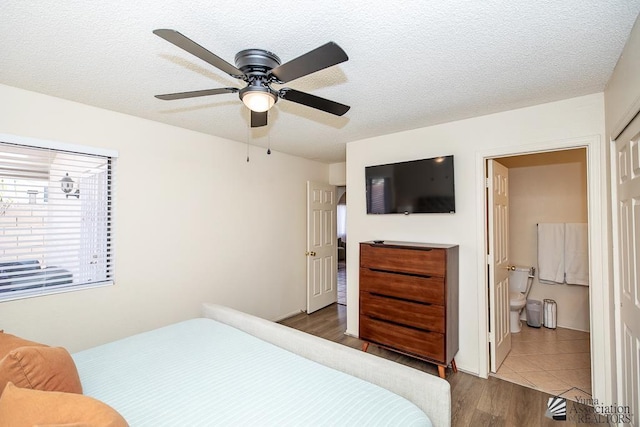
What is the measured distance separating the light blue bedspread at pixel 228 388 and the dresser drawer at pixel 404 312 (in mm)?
1307

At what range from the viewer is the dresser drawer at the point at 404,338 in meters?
2.54

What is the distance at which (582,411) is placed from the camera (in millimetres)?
2154

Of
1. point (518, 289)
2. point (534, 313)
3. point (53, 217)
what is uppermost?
point (53, 217)

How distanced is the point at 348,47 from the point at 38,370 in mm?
1986

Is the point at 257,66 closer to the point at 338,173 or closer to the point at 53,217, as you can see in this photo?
the point at 53,217

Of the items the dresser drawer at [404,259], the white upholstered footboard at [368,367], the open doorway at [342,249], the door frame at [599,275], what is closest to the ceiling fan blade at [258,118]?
the white upholstered footboard at [368,367]

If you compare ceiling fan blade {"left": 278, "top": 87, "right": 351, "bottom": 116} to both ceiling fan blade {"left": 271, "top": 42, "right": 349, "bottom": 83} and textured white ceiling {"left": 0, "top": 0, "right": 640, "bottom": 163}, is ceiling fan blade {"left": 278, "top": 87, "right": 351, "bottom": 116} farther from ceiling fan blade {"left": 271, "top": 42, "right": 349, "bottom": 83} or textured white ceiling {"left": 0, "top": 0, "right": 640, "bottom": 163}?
textured white ceiling {"left": 0, "top": 0, "right": 640, "bottom": 163}

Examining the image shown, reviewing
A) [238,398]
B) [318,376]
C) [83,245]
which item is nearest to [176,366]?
[238,398]

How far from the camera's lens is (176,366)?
1.59 m

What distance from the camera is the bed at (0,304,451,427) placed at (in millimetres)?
1212

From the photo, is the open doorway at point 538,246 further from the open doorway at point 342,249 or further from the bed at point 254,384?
the open doorway at point 342,249

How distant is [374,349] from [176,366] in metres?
2.11

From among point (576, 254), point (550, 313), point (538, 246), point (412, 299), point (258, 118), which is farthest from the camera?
point (538, 246)

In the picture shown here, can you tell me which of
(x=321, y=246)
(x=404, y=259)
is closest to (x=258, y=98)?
(x=404, y=259)
